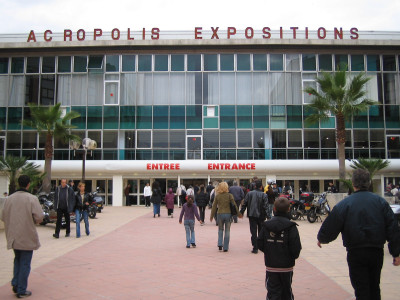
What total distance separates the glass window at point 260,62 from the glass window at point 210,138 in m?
5.82

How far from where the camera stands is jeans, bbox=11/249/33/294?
20.4 ft

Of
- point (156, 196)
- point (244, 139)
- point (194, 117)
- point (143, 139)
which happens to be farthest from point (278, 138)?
point (156, 196)

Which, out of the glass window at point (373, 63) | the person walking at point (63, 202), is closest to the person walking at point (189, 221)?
the person walking at point (63, 202)

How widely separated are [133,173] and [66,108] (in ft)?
24.3

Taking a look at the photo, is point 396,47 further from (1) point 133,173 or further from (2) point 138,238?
(2) point 138,238

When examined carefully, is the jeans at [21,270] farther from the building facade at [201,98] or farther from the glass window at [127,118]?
the glass window at [127,118]

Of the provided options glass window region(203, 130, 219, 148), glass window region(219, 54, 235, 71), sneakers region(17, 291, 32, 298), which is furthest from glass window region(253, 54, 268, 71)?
sneakers region(17, 291, 32, 298)

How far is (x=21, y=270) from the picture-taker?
6.28m

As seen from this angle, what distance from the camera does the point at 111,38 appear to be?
32.5m

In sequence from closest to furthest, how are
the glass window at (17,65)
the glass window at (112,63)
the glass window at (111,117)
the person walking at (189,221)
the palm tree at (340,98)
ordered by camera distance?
the person walking at (189,221) → the palm tree at (340,98) → the glass window at (111,117) → the glass window at (112,63) → the glass window at (17,65)

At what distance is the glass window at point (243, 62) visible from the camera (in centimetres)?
3250

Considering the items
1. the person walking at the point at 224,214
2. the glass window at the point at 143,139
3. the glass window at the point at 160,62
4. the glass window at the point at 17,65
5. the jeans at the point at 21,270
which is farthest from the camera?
the glass window at the point at 17,65

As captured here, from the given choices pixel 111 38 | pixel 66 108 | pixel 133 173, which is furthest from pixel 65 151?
pixel 111 38

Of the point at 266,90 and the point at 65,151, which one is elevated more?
the point at 266,90
